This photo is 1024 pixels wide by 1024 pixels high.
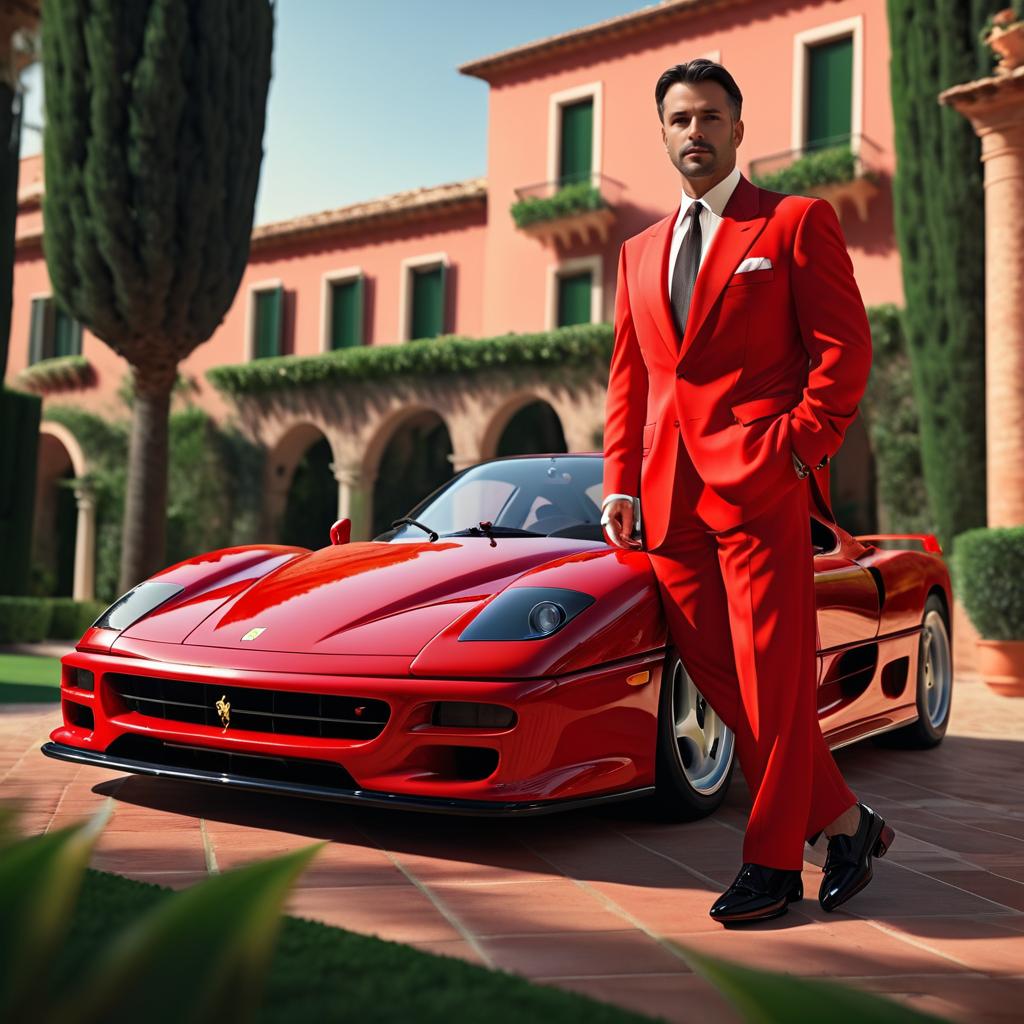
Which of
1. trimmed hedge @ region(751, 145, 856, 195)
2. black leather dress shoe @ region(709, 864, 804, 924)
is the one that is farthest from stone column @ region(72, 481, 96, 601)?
black leather dress shoe @ region(709, 864, 804, 924)

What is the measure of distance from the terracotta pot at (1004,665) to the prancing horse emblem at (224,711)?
7526 millimetres

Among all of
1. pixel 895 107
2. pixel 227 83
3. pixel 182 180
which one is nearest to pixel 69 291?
pixel 182 180

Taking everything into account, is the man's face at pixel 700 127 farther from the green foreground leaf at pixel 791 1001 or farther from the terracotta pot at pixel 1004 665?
the terracotta pot at pixel 1004 665

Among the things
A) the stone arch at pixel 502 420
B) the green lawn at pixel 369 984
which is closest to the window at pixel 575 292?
the stone arch at pixel 502 420

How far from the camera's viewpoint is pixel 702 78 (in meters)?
2.87

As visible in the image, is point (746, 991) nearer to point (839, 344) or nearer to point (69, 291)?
point (839, 344)

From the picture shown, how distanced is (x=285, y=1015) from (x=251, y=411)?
23.0m

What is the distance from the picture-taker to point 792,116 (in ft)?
59.3

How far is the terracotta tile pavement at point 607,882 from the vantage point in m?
2.35

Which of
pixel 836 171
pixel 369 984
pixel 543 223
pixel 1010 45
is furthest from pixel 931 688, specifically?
pixel 543 223

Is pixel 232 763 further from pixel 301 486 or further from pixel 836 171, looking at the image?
pixel 301 486

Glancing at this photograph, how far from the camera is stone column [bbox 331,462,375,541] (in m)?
22.6

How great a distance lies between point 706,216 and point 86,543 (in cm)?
2348

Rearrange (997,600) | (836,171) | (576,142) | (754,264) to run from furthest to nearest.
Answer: (576,142)
(836,171)
(997,600)
(754,264)
